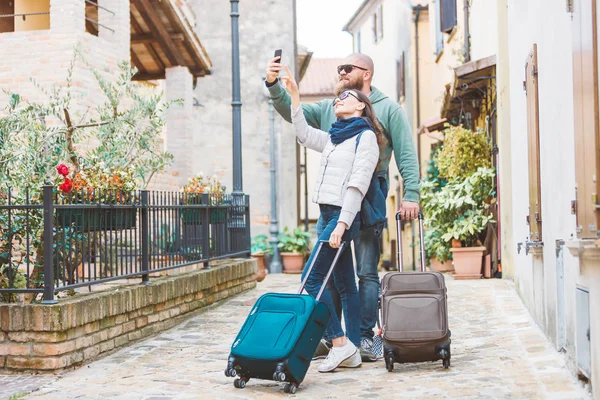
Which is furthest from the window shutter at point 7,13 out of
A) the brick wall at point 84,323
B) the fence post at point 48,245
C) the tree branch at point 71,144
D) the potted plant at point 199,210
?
the fence post at point 48,245

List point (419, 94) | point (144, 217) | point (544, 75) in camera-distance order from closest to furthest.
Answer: point (544, 75) → point (144, 217) → point (419, 94)

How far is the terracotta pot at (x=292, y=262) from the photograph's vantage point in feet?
61.5

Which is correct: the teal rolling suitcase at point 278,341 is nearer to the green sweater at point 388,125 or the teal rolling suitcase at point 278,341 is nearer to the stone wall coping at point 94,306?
the green sweater at point 388,125

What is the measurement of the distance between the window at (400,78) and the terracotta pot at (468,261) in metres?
15.5

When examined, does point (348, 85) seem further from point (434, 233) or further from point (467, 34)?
point (467, 34)

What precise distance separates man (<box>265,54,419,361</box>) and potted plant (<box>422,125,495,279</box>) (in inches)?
263

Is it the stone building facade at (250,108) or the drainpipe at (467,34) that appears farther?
the stone building facade at (250,108)

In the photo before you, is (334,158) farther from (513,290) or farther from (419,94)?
(419,94)

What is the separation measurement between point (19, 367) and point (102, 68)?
27.5 ft

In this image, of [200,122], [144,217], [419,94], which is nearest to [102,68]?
[144,217]

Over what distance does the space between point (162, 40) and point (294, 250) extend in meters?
5.32

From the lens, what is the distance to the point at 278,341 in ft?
16.1

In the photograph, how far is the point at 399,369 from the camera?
223 inches

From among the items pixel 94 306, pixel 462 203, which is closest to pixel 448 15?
pixel 462 203
